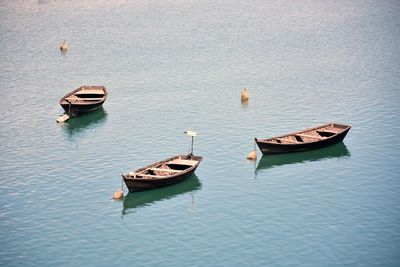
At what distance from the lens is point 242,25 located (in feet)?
422

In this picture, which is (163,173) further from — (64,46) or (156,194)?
(64,46)

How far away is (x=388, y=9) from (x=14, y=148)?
8649 centimetres

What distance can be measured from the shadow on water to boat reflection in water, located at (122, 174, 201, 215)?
20.0 m

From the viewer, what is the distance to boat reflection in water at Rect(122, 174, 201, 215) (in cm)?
6362

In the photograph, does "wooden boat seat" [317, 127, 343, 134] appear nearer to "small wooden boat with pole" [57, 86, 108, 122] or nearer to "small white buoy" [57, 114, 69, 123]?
"small wooden boat with pole" [57, 86, 108, 122]

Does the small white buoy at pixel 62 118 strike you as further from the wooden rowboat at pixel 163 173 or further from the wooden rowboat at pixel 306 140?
the wooden rowboat at pixel 306 140

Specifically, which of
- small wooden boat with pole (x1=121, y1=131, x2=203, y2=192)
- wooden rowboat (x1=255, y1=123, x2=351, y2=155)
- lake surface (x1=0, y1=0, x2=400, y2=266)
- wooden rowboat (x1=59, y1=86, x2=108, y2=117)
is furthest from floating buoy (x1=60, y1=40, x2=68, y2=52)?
wooden rowboat (x1=255, y1=123, x2=351, y2=155)

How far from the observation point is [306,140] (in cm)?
7388

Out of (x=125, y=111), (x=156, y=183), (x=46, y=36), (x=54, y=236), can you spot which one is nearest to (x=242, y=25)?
(x=46, y=36)

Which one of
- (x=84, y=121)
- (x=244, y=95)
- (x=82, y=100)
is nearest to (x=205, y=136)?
(x=244, y=95)

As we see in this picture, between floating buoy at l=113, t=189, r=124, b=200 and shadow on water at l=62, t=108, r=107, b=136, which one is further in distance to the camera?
shadow on water at l=62, t=108, r=107, b=136

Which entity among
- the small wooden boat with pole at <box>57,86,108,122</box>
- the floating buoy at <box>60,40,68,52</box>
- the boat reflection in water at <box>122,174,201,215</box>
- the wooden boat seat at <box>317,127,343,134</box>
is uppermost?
the floating buoy at <box>60,40,68,52</box>

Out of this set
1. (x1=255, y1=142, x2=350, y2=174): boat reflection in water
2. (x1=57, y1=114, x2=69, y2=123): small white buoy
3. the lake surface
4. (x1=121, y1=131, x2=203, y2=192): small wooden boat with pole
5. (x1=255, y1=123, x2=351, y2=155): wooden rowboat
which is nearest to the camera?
the lake surface

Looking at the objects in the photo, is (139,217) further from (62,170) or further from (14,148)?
(14,148)
